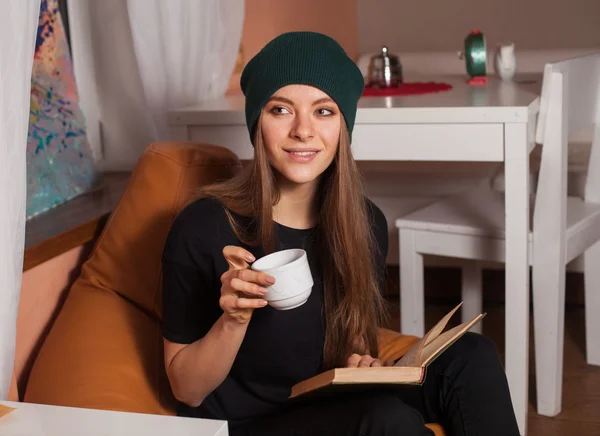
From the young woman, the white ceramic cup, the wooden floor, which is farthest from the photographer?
the wooden floor

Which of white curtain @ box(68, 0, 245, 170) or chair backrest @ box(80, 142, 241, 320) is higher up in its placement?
white curtain @ box(68, 0, 245, 170)

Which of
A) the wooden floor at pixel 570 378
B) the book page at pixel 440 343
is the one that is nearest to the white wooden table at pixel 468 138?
the wooden floor at pixel 570 378

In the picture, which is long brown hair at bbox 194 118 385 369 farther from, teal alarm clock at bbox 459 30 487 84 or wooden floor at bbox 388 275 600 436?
teal alarm clock at bbox 459 30 487 84

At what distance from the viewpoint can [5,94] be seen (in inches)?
42.0

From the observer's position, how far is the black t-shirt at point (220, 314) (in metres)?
1.34

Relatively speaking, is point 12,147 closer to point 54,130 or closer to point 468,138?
point 54,130

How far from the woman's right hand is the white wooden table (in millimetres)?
881

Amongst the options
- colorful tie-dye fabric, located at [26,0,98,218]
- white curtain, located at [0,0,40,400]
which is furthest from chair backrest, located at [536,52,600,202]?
white curtain, located at [0,0,40,400]

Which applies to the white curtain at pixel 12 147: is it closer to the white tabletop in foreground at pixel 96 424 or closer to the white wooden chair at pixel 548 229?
the white tabletop in foreground at pixel 96 424

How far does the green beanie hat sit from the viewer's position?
1.35 metres

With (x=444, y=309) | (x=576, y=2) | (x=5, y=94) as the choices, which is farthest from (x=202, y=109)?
(x=576, y=2)

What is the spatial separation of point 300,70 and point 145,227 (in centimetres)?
44

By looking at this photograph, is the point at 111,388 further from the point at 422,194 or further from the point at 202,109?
the point at 422,194

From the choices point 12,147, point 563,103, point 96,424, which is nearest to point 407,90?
point 563,103
